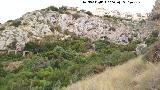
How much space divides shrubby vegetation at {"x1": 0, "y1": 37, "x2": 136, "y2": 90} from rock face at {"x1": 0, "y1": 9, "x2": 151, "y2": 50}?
8.75 feet

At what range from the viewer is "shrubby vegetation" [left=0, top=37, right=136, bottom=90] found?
21.7 metres

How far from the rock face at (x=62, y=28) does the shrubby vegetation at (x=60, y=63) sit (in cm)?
267

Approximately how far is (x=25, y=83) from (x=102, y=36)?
34014 millimetres

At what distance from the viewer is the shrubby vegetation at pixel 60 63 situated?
21.7 m

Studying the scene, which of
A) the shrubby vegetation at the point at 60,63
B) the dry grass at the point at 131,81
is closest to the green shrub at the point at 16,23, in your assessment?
the shrubby vegetation at the point at 60,63

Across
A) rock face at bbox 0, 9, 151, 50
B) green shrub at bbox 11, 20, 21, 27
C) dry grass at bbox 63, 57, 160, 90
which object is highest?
dry grass at bbox 63, 57, 160, 90

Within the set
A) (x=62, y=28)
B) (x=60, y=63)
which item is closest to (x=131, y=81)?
(x=60, y=63)

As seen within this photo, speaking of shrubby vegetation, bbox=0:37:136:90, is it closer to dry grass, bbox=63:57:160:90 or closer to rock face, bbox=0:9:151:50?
dry grass, bbox=63:57:160:90

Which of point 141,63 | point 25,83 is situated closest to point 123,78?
point 141,63

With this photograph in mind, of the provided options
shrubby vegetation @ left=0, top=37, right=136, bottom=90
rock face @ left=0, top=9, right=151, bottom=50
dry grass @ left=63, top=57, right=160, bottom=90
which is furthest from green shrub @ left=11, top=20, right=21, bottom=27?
dry grass @ left=63, top=57, right=160, bottom=90

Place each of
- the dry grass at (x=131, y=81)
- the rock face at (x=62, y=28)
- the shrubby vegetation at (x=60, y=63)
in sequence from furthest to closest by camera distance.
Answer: the rock face at (x=62, y=28)
the shrubby vegetation at (x=60, y=63)
the dry grass at (x=131, y=81)

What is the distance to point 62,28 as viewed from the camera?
5866cm

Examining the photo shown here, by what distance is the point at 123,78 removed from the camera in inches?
412

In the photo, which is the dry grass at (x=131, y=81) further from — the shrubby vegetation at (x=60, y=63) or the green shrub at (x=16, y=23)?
the green shrub at (x=16, y=23)
